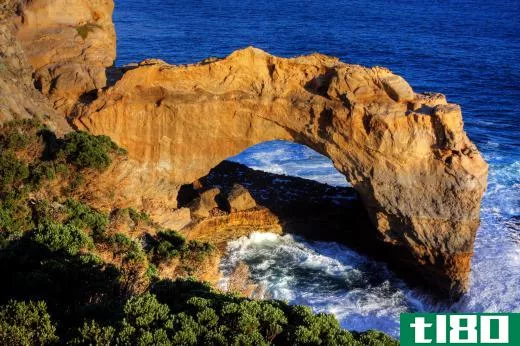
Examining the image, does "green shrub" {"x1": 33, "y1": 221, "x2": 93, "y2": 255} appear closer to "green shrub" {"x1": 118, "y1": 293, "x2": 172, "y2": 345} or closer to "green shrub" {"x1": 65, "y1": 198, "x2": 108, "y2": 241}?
"green shrub" {"x1": 65, "y1": 198, "x2": 108, "y2": 241}

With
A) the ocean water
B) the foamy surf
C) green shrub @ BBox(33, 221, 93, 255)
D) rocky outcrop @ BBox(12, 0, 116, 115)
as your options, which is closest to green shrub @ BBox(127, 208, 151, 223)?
the foamy surf

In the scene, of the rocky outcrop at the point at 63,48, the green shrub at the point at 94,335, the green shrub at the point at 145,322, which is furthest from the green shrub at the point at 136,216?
the green shrub at the point at 94,335

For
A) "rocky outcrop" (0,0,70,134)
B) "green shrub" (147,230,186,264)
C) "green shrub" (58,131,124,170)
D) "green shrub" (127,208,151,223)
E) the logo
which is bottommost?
the logo

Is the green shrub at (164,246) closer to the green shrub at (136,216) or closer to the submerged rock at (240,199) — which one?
the green shrub at (136,216)

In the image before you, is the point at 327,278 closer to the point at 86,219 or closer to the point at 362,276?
the point at 362,276

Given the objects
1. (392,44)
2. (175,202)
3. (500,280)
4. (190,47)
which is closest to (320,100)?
(175,202)

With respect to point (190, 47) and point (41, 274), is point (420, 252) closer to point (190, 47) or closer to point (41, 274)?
point (41, 274)
